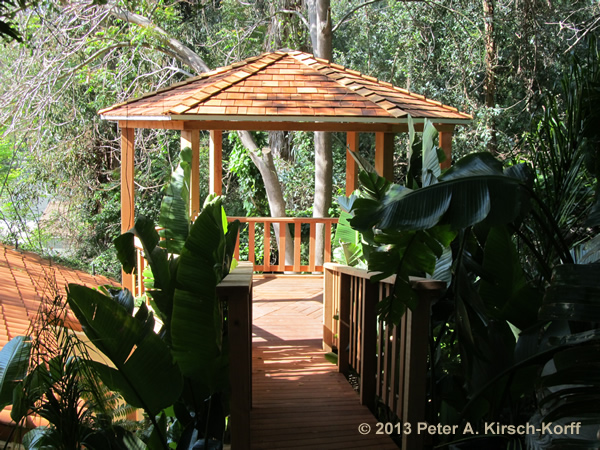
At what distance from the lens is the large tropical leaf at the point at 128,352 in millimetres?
3477

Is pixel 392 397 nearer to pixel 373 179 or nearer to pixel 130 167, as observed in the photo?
pixel 373 179

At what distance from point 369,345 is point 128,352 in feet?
6.05

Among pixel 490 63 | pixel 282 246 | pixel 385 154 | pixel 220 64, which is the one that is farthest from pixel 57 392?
pixel 220 64

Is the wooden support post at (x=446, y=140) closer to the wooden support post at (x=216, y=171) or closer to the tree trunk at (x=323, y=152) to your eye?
the wooden support post at (x=216, y=171)

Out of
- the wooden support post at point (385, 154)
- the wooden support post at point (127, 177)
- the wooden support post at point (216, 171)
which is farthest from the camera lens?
the wooden support post at point (216, 171)

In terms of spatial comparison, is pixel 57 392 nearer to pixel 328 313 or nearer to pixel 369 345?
pixel 369 345

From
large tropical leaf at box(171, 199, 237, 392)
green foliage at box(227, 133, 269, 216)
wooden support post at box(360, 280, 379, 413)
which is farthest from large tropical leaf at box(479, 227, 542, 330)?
green foliage at box(227, 133, 269, 216)

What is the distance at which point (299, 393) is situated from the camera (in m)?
4.82

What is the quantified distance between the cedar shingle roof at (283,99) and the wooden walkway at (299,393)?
98.0 inches

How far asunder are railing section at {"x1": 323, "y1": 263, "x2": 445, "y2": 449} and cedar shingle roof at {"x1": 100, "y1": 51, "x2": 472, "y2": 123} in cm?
203

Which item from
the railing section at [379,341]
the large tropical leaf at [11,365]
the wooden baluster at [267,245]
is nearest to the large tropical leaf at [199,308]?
the large tropical leaf at [11,365]

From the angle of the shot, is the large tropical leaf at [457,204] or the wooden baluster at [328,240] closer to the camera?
the large tropical leaf at [457,204]

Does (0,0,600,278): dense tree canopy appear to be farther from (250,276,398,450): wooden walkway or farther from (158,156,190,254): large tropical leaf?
(158,156,190,254): large tropical leaf

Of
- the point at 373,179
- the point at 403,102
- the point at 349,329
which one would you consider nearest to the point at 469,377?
the point at 373,179
